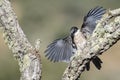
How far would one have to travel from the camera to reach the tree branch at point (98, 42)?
2.03m

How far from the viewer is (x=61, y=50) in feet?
10.6

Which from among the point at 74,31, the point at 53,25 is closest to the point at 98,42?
the point at 74,31

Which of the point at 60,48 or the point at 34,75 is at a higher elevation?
the point at 60,48

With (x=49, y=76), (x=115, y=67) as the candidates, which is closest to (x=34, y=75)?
(x=49, y=76)

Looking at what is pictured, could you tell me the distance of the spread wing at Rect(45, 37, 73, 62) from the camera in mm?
3102

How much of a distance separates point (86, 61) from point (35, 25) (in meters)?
9.88

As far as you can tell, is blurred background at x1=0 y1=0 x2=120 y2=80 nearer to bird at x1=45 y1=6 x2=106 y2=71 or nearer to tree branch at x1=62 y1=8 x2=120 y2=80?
bird at x1=45 y1=6 x2=106 y2=71

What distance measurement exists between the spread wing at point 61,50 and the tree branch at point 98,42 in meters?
0.94

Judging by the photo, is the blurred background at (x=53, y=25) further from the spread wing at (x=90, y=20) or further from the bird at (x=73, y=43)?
the spread wing at (x=90, y=20)

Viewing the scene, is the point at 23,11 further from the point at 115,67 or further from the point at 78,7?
the point at 115,67

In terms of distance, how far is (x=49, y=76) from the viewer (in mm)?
8359

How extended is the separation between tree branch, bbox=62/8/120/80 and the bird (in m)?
0.71

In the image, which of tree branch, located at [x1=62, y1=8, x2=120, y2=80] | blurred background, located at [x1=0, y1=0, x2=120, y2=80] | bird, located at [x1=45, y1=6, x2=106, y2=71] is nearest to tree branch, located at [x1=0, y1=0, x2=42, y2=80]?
tree branch, located at [x1=62, y1=8, x2=120, y2=80]

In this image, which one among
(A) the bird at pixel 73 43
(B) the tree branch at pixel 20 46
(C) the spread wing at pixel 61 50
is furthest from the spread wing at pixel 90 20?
(B) the tree branch at pixel 20 46
